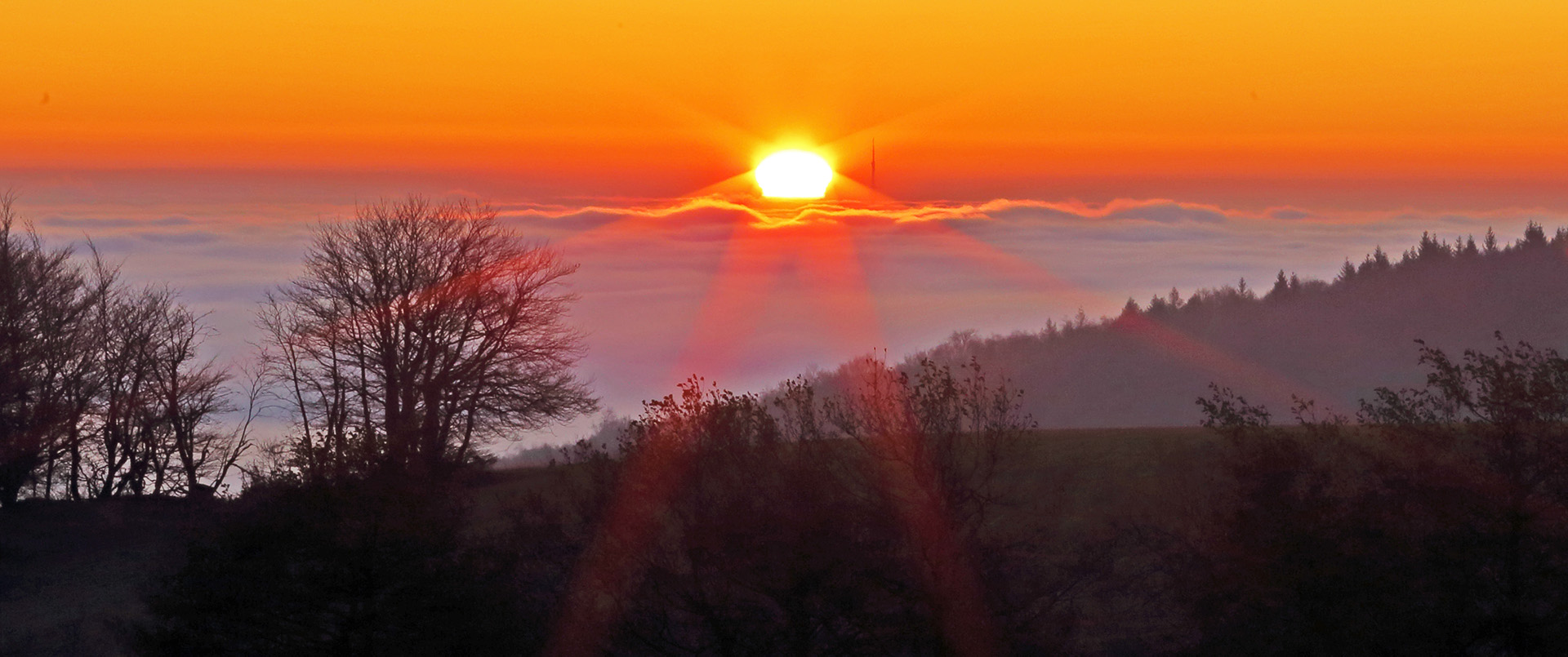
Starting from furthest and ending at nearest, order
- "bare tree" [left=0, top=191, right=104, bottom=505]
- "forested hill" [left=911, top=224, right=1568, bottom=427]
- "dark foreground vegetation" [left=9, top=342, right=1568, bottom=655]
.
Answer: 1. "forested hill" [left=911, top=224, right=1568, bottom=427]
2. "bare tree" [left=0, top=191, right=104, bottom=505]
3. "dark foreground vegetation" [left=9, top=342, right=1568, bottom=655]

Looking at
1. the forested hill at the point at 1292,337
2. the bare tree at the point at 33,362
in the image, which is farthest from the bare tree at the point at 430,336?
the forested hill at the point at 1292,337

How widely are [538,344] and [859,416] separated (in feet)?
73.1

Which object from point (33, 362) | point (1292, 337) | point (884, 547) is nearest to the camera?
point (884, 547)

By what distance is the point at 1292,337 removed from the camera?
118188mm

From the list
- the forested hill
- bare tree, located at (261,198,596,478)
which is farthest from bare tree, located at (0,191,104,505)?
the forested hill

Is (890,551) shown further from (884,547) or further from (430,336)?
(430,336)

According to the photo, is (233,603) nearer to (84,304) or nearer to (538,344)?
(538,344)

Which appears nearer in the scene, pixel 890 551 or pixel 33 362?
pixel 890 551

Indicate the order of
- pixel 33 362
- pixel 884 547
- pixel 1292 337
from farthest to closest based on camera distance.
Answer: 1. pixel 1292 337
2. pixel 33 362
3. pixel 884 547

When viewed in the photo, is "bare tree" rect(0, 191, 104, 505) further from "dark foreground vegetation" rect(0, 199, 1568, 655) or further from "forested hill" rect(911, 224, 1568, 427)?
"forested hill" rect(911, 224, 1568, 427)

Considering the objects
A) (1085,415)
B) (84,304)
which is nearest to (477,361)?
(84,304)

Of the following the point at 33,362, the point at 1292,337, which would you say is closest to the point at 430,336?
the point at 33,362

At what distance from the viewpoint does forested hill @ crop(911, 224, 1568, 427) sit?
104688 mm

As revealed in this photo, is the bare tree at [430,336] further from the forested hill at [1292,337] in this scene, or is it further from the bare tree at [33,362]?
the forested hill at [1292,337]
